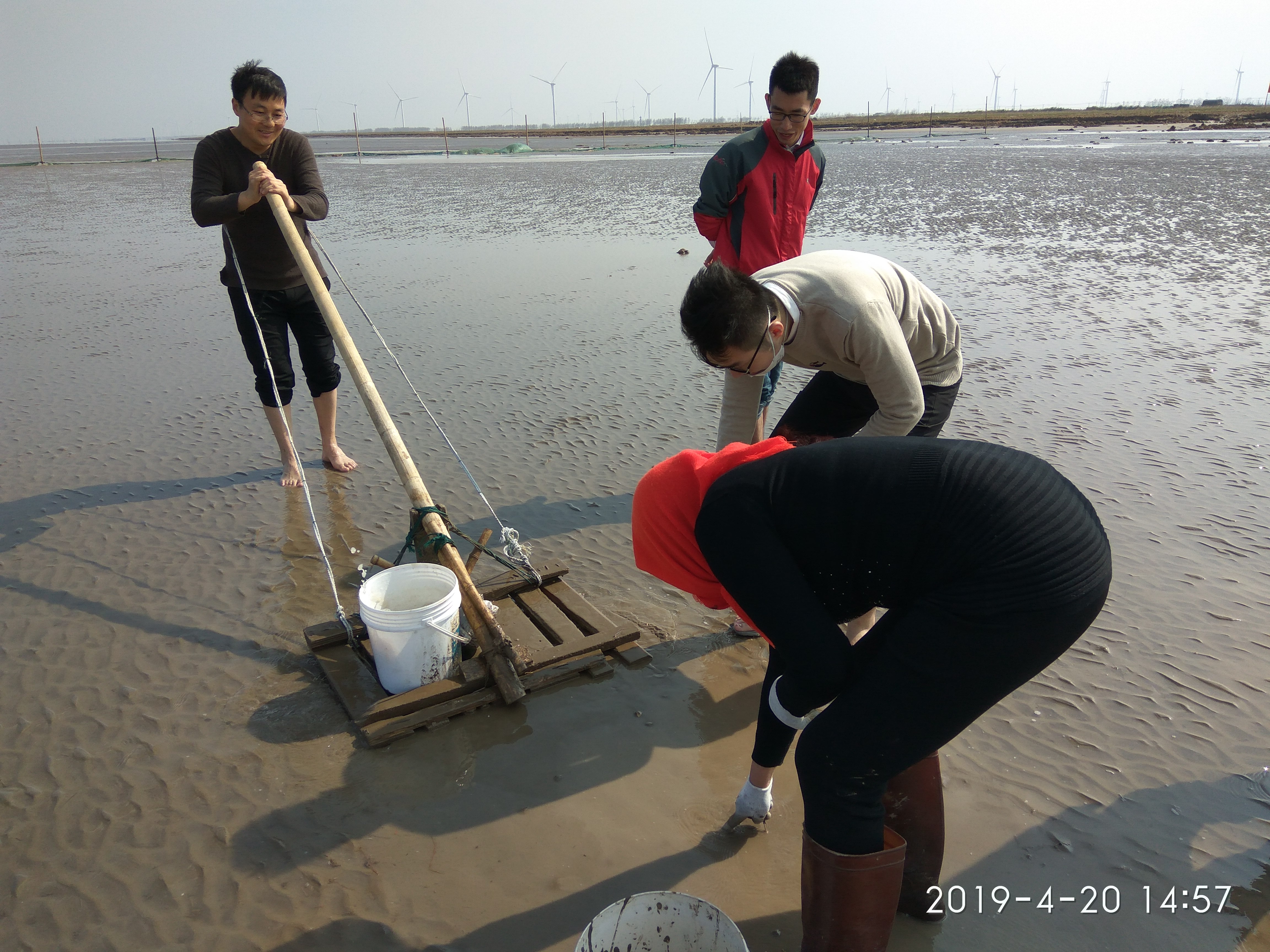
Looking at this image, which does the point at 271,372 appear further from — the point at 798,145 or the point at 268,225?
the point at 798,145

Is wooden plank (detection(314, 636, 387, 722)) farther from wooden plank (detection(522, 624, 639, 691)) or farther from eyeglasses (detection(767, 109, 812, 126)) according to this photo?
eyeglasses (detection(767, 109, 812, 126))

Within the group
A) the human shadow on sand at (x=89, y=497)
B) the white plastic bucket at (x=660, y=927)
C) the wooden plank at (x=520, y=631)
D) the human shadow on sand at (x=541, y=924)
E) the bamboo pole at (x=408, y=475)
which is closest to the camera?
the white plastic bucket at (x=660, y=927)

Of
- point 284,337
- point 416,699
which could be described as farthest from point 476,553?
point 284,337

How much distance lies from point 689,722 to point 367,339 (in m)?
5.94

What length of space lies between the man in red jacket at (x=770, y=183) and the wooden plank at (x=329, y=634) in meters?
2.03

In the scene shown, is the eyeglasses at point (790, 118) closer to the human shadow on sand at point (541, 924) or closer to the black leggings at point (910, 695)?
the black leggings at point (910, 695)

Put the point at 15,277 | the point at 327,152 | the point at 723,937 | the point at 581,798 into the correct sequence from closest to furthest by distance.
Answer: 1. the point at 723,937
2. the point at 581,798
3. the point at 15,277
4. the point at 327,152

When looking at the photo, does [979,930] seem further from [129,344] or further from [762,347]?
[129,344]

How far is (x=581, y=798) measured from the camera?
276cm

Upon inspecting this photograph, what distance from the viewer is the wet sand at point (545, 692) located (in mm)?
2426

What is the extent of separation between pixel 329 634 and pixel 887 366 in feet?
8.07

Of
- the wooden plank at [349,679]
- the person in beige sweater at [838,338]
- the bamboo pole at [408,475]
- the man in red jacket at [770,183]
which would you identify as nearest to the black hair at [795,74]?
the man in red jacket at [770,183]

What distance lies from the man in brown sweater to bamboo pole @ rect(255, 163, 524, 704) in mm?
186

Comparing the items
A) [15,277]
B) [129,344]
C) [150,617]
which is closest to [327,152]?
[15,277]
